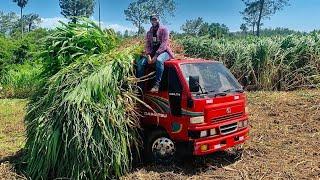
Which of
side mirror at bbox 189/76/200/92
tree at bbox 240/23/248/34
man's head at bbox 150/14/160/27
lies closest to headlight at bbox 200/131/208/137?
side mirror at bbox 189/76/200/92

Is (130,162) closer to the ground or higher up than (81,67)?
closer to the ground

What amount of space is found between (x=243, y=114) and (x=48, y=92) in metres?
3.54

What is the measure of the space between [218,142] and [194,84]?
1115 millimetres

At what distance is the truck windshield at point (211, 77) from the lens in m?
8.01

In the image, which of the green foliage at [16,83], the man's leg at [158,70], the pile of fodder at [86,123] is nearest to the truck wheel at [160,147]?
the pile of fodder at [86,123]

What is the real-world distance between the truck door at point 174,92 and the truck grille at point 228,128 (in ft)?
2.74

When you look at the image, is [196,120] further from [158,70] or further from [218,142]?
[158,70]

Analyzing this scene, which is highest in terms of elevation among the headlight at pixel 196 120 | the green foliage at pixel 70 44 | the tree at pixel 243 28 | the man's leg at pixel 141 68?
the tree at pixel 243 28

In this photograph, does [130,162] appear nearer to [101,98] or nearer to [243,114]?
[101,98]

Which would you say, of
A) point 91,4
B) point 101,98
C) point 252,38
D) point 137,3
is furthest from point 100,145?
point 91,4

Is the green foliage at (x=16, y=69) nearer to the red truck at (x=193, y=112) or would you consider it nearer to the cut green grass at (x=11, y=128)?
the cut green grass at (x=11, y=128)

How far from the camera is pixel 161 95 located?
8.08 m

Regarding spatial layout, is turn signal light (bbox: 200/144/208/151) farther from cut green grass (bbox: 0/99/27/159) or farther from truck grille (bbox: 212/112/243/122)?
cut green grass (bbox: 0/99/27/159)

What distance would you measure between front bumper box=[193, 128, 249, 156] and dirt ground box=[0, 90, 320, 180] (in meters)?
0.43
